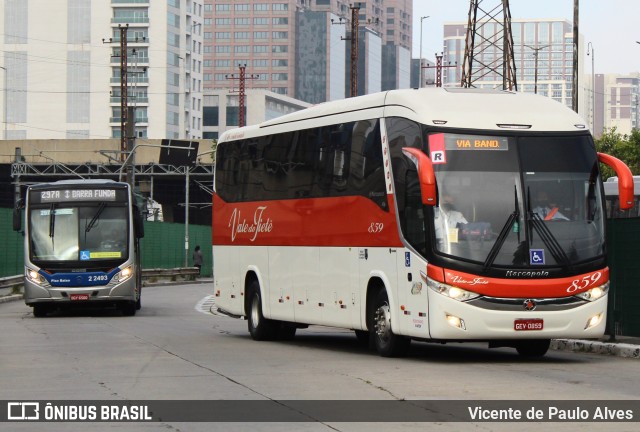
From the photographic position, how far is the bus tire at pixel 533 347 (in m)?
18.8

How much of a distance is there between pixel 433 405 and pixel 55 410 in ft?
10.7

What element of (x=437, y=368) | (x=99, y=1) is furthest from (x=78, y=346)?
(x=99, y=1)

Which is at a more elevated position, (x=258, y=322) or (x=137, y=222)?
(x=137, y=222)

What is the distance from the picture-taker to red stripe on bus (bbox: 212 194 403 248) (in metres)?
18.7

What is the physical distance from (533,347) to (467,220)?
8.98 ft

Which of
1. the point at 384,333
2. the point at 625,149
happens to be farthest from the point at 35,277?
the point at 625,149

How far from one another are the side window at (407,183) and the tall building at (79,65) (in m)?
143

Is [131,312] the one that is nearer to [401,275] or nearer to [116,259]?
[116,259]

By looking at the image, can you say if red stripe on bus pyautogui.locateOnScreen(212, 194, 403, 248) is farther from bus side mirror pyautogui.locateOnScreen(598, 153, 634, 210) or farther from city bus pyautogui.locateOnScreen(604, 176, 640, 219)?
city bus pyautogui.locateOnScreen(604, 176, 640, 219)

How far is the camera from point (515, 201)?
17.3 meters

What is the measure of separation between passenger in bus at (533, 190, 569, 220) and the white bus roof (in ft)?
3.03

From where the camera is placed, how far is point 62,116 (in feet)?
532

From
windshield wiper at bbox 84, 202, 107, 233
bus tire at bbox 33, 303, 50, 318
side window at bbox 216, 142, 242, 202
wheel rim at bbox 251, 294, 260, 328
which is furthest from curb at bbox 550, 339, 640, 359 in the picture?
→ bus tire at bbox 33, 303, 50, 318

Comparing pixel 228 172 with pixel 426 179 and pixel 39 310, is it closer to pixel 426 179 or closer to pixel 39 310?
pixel 426 179
